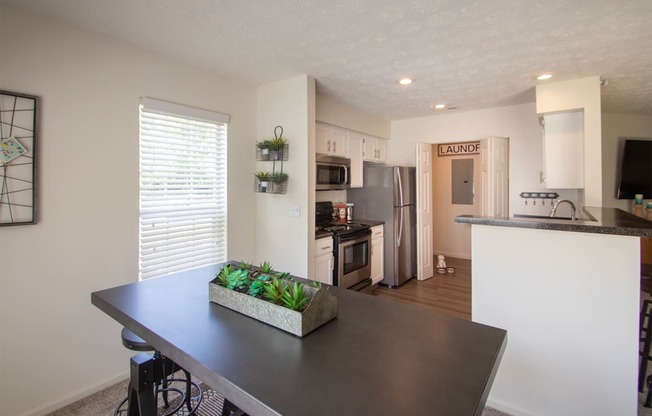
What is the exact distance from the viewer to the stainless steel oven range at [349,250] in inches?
139

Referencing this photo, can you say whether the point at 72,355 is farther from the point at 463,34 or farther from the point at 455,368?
the point at 463,34

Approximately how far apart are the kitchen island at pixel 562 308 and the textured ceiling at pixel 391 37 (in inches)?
49.1

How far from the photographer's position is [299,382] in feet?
2.55

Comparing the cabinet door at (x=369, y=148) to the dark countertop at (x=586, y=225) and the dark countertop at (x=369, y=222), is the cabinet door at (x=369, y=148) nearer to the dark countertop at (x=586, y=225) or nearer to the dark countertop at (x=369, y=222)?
the dark countertop at (x=369, y=222)

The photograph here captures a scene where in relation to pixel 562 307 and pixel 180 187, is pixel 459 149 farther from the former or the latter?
pixel 180 187

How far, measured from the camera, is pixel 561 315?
6.04 feet

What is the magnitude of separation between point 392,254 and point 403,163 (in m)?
1.51

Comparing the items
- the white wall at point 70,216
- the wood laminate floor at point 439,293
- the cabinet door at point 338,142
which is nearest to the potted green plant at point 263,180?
the white wall at point 70,216

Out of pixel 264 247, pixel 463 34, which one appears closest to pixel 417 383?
pixel 463 34

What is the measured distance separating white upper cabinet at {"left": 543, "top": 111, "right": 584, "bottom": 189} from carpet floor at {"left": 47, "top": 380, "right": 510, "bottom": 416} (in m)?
2.30

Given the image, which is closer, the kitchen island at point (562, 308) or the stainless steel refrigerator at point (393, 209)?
the kitchen island at point (562, 308)

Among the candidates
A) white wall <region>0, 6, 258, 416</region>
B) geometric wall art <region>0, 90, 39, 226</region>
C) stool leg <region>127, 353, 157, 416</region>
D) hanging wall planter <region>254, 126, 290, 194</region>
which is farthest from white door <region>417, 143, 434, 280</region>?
geometric wall art <region>0, 90, 39, 226</region>

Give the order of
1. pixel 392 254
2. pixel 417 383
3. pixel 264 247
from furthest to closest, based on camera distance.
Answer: pixel 392 254
pixel 264 247
pixel 417 383

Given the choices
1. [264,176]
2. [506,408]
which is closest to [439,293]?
[506,408]
